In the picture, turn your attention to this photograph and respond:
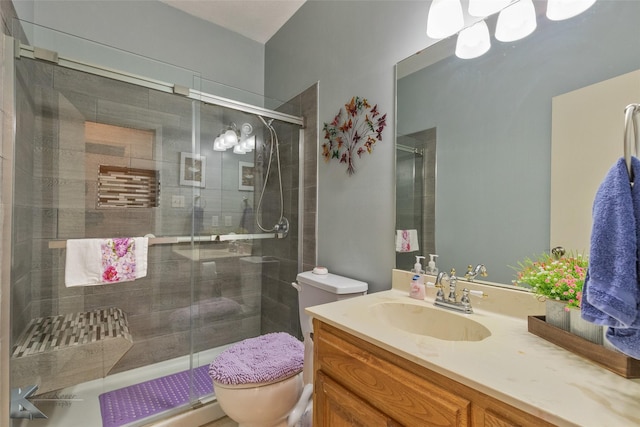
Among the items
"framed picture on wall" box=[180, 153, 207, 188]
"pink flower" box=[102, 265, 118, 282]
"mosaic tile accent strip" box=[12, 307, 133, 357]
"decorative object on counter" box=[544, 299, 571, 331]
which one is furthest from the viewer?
"framed picture on wall" box=[180, 153, 207, 188]

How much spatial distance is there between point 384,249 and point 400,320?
421 millimetres

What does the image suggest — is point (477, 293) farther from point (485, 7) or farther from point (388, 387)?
point (485, 7)

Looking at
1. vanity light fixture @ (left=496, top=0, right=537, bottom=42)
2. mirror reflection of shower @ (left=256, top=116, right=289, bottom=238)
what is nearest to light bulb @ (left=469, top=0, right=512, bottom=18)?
vanity light fixture @ (left=496, top=0, right=537, bottom=42)

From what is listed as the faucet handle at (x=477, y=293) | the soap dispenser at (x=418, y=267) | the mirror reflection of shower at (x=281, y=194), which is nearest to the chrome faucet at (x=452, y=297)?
the faucet handle at (x=477, y=293)

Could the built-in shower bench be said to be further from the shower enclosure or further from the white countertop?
the white countertop

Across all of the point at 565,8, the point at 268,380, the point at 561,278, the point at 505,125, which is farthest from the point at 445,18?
the point at 268,380

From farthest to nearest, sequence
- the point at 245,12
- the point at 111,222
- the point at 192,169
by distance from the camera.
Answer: the point at 245,12 < the point at 192,169 < the point at 111,222

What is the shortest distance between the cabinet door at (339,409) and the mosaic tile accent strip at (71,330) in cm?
142

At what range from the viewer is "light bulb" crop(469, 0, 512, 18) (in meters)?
1.13

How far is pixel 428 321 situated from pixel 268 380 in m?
0.76

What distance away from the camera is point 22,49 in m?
1.43

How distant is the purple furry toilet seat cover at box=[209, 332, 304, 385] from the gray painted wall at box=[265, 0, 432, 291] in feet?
1.77

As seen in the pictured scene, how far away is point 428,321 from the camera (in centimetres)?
119

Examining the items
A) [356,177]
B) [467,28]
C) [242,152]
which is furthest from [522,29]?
[242,152]
